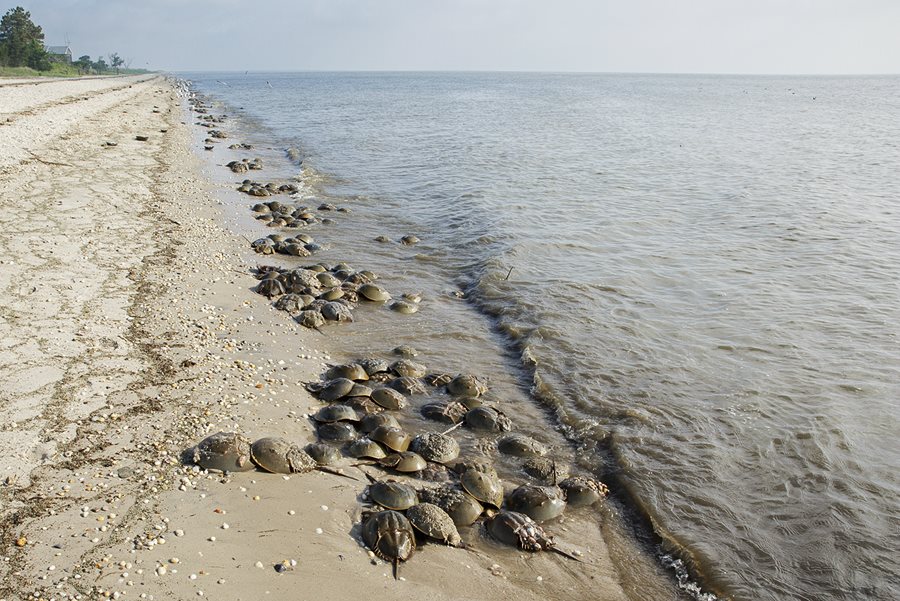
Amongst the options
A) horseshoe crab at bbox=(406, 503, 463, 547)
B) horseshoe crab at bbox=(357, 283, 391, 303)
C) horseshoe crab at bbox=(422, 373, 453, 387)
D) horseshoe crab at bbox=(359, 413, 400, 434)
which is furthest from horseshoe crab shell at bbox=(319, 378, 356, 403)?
horseshoe crab at bbox=(357, 283, 391, 303)

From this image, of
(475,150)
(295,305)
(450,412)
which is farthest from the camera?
(475,150)

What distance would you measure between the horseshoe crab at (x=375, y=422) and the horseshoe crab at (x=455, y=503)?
42.8 inches

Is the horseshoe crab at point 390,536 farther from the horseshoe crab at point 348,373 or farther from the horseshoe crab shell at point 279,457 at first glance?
the horseshoe crab at point 348,373

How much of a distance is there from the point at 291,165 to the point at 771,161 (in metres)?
22.0

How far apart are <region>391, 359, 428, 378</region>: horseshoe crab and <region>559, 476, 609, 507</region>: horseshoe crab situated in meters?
2.58

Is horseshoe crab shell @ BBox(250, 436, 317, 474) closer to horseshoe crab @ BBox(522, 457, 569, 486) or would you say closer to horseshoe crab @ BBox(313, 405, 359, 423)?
horseshoe crab @ BBox(313, 405, 359, 423)

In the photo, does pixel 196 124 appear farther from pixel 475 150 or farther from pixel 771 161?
pixel 771 161

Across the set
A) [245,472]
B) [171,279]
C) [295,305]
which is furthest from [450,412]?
[171,279]

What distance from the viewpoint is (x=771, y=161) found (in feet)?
87.8

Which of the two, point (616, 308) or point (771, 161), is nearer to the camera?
point (616, 308)

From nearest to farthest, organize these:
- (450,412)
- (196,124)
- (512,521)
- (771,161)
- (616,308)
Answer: (512,521) → (450,412) → (616,308) → (771,161) → (196,124)

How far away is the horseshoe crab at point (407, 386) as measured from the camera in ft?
24.1

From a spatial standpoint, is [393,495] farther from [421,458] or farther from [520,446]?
[520,446]

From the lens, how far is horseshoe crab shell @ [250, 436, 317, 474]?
538 centimetres
